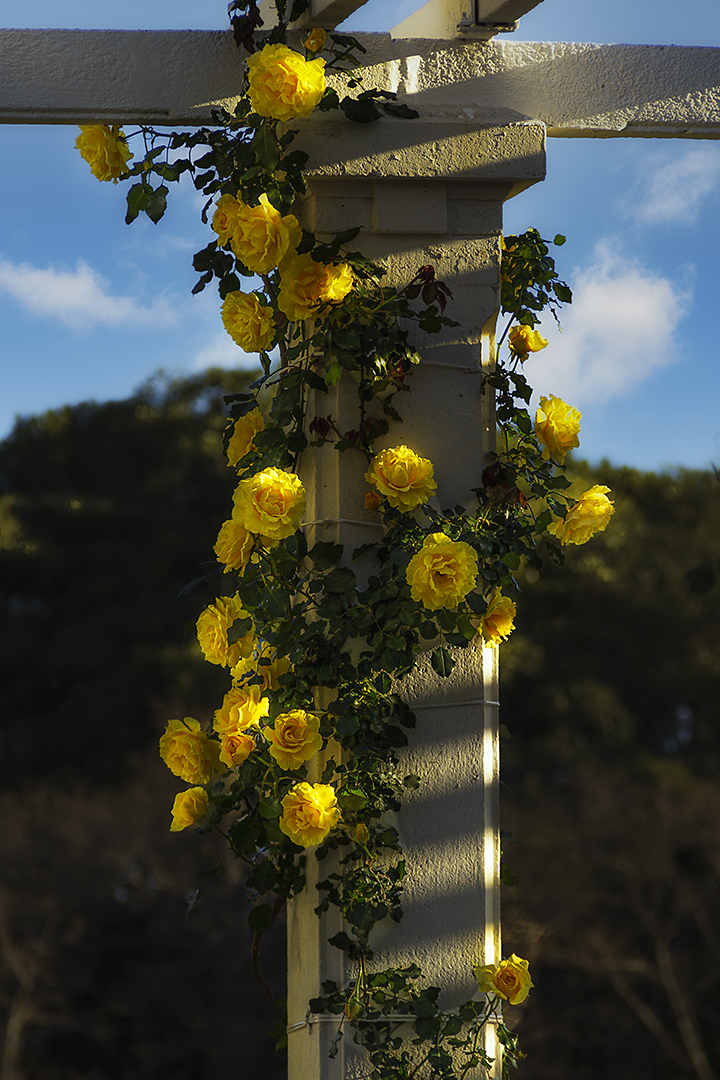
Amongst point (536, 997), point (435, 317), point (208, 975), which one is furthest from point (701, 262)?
point (435, 317)

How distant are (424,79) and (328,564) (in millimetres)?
828

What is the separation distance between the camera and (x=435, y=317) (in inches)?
65.2

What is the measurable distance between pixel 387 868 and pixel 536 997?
500 cm

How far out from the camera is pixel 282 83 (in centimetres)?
152

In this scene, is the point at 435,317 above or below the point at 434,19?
below

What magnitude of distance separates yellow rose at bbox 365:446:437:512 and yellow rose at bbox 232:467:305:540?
0.13 meters

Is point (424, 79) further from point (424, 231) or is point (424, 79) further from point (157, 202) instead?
point (157, 202)

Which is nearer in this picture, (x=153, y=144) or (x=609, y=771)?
(x=153, y=144)

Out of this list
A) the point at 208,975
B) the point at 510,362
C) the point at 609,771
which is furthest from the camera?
the point at 609,771

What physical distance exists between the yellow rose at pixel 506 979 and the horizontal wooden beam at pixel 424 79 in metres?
1.33

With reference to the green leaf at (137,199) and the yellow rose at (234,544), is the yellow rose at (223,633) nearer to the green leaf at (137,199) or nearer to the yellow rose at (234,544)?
the yellow rose at (234,544)

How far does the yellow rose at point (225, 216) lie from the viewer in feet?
5.43

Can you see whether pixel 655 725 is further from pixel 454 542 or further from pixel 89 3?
pixel 454 542

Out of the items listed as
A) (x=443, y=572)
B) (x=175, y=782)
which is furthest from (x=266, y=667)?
(x=175, y=782)
